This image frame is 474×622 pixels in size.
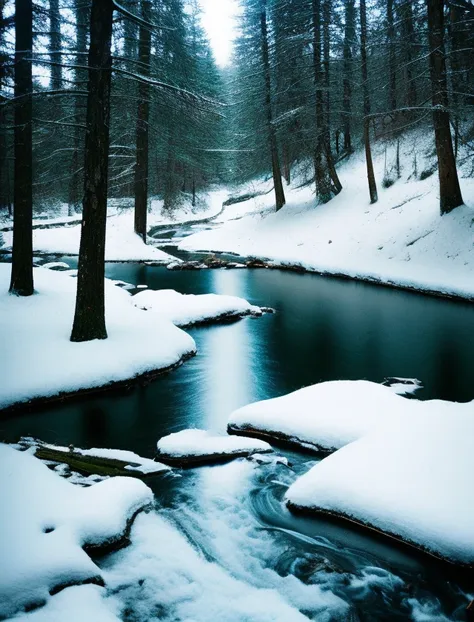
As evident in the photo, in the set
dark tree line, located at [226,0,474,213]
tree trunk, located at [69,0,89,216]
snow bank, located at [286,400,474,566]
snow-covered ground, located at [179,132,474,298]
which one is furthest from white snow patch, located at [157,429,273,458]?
dark tree line, located at [226,0,474,213]

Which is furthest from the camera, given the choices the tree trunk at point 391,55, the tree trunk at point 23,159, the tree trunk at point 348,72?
the tree trunk at point 348,72

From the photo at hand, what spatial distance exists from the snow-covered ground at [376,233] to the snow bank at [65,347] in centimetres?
908

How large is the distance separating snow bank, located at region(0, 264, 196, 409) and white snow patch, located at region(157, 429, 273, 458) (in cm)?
213

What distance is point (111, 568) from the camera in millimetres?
3814

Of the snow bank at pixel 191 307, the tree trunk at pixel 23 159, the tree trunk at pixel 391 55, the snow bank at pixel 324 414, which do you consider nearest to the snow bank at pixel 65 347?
the tree trunk at pixel 23 159

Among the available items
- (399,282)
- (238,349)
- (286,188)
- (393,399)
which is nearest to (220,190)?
(286,188)

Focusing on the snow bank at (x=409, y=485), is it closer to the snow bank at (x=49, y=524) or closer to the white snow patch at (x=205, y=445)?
the white snow patch at (x=205, y=445)

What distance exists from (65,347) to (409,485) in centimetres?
598

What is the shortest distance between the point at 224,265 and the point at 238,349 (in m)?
10.4

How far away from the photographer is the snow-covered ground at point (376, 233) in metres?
14.6

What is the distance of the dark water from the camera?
4.00 m

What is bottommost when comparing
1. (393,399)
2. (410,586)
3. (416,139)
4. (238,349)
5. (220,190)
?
(410,586)

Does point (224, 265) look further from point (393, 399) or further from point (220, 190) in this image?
point (220, 190)

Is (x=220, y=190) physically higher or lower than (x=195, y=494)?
higher
